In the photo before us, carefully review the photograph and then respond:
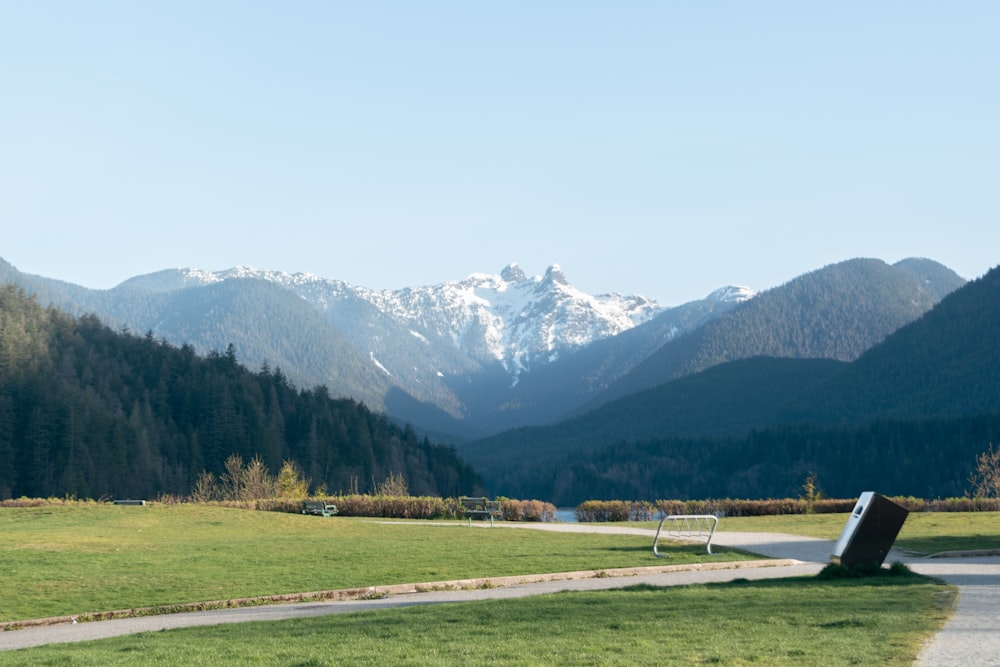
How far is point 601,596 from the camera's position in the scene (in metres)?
20.7

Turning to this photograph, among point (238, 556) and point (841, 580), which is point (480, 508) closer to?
point (238, 556)

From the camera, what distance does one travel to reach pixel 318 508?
5512 centimetres

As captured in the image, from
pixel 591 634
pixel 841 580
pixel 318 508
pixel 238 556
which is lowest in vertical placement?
pixel 238 556

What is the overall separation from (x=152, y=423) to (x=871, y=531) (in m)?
126

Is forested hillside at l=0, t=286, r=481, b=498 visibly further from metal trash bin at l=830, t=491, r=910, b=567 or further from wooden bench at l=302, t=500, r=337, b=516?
metal trash bin at l=830, t=491, r=910, b=567

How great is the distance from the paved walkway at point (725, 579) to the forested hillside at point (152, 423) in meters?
91.3

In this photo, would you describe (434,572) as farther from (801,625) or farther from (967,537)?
(967,537)

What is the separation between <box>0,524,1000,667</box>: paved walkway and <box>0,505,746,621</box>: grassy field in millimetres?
1488

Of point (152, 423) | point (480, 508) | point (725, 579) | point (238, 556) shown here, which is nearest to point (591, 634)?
point (725, 579)

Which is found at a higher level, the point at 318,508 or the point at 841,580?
the point at 318,508

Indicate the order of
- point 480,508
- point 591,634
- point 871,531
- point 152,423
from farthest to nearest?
point 152,423 < point 480,508 < point 871,531 < point 591,634

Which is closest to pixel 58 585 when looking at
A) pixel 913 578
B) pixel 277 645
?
pixel 277 645

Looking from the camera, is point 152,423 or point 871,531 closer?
point 871,531

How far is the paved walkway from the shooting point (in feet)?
47.7
